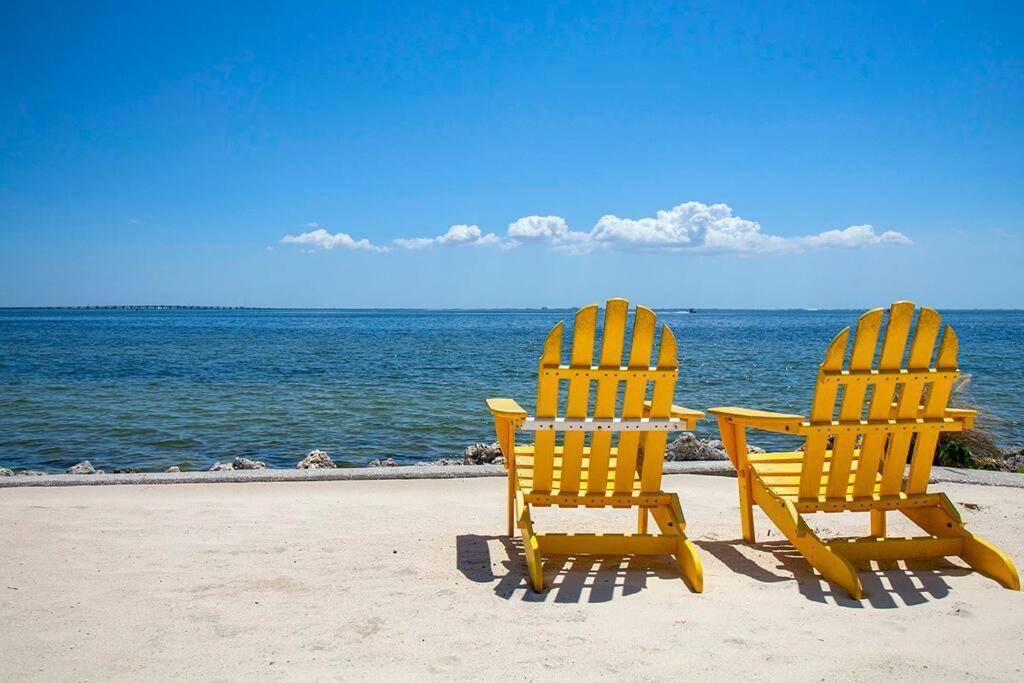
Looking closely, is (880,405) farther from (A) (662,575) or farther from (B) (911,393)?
(A) (662,575)

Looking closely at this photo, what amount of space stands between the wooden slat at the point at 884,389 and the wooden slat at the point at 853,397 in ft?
0.22

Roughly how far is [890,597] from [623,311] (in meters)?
1.92

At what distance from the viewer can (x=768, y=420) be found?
402cm

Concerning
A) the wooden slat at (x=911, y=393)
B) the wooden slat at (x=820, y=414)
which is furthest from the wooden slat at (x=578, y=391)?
the wooden slat at (x=911, y=393)

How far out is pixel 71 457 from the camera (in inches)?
399

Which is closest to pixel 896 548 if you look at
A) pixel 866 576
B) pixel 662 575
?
pixel 866 576

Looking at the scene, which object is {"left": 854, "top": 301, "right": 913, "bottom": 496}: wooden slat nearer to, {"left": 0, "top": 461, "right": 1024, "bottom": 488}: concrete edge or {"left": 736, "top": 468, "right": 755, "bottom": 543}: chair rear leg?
{"left": 736, "top": 468, "right": 755, "bottom": 543}: chair rear leg

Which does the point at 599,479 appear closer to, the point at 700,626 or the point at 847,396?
the point at 700,626

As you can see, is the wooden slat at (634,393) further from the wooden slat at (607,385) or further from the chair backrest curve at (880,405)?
the chair backrest curve at (880,405)

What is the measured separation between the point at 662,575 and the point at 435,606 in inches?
48.9

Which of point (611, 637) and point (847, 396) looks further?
point (847, 396)

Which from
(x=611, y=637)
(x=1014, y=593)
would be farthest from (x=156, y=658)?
(x=1014, y=593)

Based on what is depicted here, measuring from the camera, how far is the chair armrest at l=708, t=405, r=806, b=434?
3.94 m

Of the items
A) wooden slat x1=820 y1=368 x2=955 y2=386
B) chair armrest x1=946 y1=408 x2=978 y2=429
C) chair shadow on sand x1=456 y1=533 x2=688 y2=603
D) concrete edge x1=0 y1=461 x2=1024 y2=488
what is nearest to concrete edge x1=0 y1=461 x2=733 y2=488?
concrete edge x1=0 y1=461 x2=1024 y2=488
